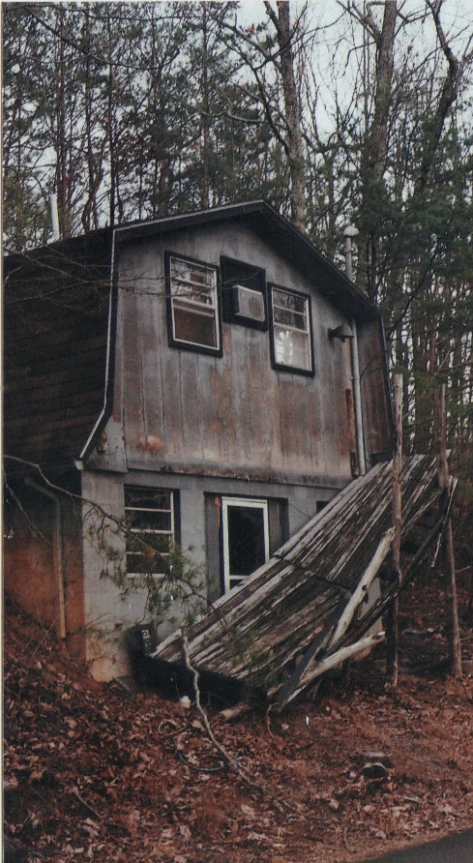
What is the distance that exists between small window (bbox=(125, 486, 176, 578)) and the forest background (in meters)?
2.25

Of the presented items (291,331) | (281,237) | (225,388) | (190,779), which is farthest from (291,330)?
(190,779)

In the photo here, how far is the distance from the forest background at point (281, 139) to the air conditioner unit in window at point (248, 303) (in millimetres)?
936

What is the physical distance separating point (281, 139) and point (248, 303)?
201cm

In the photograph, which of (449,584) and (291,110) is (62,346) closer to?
(291,110)

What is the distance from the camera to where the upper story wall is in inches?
361

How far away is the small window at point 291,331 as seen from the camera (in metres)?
10.9

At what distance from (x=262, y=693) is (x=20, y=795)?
2.55 metres

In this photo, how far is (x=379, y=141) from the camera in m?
13.4

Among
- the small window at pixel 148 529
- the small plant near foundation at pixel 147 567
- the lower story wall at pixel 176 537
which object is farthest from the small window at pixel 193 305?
the small plant near foundation at pixel 147 567

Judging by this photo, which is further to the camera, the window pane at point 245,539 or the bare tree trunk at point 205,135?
the bare tree trunk at point 205,135

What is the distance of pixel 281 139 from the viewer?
11.3 m

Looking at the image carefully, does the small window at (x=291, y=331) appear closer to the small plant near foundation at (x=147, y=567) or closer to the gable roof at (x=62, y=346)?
the gable roof at (x=62, y=346)

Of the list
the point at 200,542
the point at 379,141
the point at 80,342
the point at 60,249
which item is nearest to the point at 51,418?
the point at 80,342

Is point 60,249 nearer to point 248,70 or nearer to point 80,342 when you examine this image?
point 80,342
